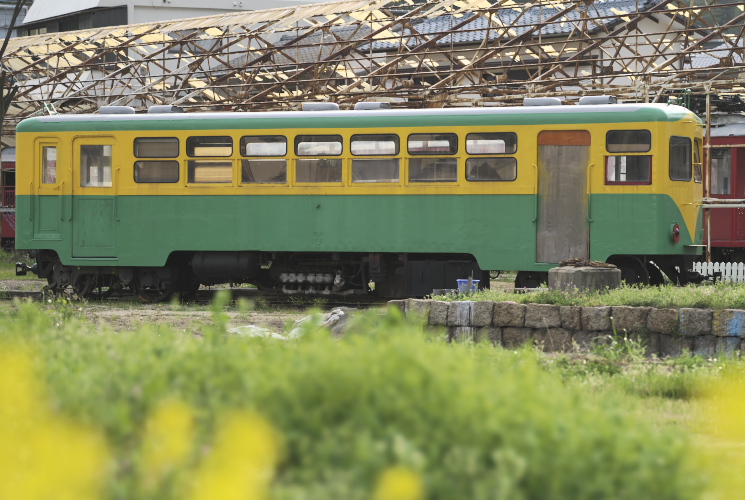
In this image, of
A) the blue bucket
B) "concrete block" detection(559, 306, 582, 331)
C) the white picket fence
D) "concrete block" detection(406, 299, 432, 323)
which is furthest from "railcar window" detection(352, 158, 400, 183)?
the white picket fence

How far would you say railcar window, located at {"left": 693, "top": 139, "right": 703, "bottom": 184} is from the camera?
659 inches

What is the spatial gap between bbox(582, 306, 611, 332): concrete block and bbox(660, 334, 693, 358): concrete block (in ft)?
1.73

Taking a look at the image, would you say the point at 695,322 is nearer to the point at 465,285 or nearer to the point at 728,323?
the point at 728,323

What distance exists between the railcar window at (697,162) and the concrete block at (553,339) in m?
7.09

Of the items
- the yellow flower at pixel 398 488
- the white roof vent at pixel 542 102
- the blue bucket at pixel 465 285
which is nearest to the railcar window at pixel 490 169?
the white roof vent at pixel 542 102

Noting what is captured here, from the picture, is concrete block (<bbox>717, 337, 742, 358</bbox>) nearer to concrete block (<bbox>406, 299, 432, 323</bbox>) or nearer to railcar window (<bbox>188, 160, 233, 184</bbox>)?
concrete block (<bbox>406, 299, 432, 323</bbox>)

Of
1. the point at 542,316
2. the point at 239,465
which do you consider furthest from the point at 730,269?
the point at 239,465

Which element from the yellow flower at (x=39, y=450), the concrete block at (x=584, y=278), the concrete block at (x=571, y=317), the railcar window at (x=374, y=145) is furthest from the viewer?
the railcar window at (x=374, y=145)

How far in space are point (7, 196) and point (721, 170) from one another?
73.3 feet

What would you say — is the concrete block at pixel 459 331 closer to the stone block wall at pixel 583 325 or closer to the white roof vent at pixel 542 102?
the stone block wall at pixel 583 325

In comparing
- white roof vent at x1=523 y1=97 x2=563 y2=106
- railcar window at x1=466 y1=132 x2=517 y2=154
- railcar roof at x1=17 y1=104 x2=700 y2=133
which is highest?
white roof vent at x1=523 y1=97 x2=563 y2=106

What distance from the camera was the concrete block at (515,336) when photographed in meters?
10.7

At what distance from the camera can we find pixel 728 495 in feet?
12.6

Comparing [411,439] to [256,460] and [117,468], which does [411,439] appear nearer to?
[256,460]
